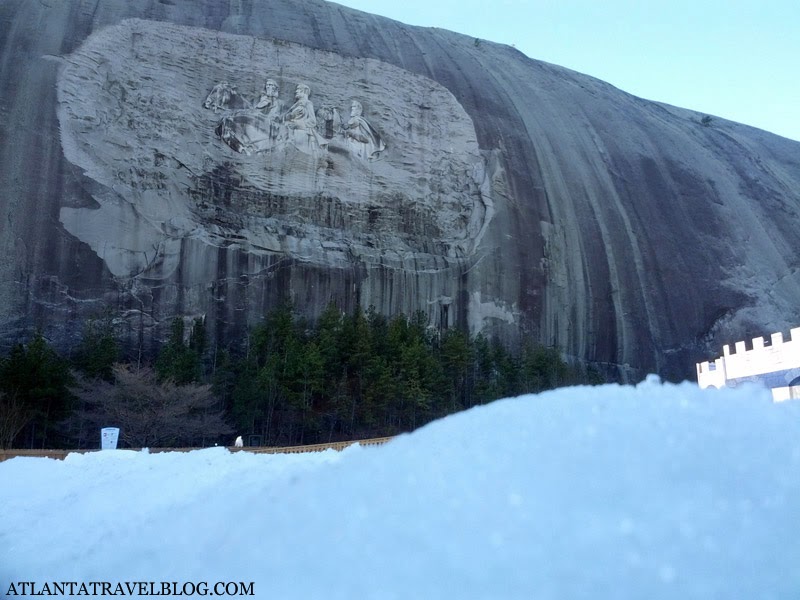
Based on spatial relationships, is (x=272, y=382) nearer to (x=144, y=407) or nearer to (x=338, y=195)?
(x=144, y=407)

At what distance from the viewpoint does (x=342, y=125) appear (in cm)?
2944

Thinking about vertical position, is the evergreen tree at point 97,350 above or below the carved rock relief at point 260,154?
below

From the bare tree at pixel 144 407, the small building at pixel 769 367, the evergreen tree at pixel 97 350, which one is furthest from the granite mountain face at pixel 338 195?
the small building at pixel 769 367

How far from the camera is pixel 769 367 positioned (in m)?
13.5

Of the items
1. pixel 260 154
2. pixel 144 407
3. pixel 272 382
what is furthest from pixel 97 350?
pixel 260 154

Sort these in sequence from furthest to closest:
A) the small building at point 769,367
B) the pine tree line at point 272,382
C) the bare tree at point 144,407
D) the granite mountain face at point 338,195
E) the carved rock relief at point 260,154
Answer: the carved rock relief at point 260,154
the granite mountain face at point 338,195
the pine tree line at point 272,382
the bare tree at point 144,407
the small building at point 769,367

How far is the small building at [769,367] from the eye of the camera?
12719 mm

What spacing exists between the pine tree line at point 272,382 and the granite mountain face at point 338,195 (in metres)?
1.55

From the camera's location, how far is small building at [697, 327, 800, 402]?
12719 mm

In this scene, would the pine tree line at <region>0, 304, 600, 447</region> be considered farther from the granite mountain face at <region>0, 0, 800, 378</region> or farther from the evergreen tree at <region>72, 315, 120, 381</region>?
the granite mountain face at <region>0, 0, 800, 378</region>

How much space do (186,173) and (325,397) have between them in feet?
35.1

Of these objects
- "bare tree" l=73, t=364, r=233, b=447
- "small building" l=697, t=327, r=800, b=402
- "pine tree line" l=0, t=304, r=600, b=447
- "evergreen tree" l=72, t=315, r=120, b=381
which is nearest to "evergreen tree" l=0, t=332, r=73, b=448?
Answer: "pine tree line" l=0, t=304, r=600, b=447

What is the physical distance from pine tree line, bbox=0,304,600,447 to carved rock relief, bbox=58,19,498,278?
3.52 meters

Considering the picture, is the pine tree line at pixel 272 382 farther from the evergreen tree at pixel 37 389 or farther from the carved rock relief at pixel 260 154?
the carved rock relief at pixel 260 154
